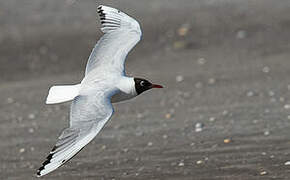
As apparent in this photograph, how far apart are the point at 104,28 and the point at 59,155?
1.83 meters

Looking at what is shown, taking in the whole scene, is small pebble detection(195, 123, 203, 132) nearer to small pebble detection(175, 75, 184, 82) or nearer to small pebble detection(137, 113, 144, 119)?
small pebble detection(137, 113, 144, 119)

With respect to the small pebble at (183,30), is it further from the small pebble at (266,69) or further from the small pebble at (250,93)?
the small pebble at (250,93)

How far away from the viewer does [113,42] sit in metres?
6.64

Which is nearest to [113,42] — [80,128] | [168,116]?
[80,128]

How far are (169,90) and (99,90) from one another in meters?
3.16

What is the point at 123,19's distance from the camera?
681 centimetres

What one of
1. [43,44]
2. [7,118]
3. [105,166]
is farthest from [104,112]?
[43,44]

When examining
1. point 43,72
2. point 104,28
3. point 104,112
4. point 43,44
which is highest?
point 43,44

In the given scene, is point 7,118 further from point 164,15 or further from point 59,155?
point 164,15

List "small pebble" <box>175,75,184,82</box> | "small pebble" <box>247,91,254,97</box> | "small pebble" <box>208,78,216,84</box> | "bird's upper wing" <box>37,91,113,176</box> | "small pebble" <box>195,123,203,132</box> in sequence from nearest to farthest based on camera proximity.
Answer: "bird's upper wing" <box>37,91,113,176</box> → "small pebble" <box>195,123,203,132</box> → "small pebble" <box>247,91,254,97</box> → "small pebble" <box>208,78,216,84</box> → "small pebble" <box>175,75,184,82</box>

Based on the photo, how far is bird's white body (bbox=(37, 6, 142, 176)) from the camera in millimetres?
5180

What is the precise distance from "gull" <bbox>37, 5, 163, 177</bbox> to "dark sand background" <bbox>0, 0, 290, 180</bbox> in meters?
0.69

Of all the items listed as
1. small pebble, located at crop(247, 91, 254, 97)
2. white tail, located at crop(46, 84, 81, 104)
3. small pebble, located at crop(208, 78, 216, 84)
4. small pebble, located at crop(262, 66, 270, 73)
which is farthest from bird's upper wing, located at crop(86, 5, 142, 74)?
small pebble, located at crop(262, 66, 270, 73)

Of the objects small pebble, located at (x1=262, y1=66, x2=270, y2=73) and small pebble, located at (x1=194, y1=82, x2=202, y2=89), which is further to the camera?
small pebble, located at (x1=262, y1=66, x2=270, y2=73)
